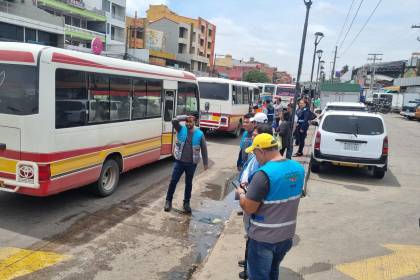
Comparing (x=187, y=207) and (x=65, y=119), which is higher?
(x=65, y=119)

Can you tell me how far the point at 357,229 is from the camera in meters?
6.21

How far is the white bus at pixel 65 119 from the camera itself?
580 centimetres

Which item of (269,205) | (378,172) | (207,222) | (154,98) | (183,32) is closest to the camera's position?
(269,205)

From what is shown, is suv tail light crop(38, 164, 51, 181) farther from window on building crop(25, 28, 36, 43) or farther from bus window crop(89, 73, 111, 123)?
window on building crop(25, 28, 36, 43)

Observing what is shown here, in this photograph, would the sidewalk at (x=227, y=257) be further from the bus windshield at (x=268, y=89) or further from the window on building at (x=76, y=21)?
the window on building at (x=76, y=21)

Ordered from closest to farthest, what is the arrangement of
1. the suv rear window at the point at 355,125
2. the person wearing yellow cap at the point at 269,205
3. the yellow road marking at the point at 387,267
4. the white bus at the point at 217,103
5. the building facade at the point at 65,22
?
the person wearing yellow cap at the point at 269,205 < the yellow road marking at the point at 387,267 < the suv rear window at the point at 355,125 < the white bus at the point at 217,103 < the building facade at the point at 65,22

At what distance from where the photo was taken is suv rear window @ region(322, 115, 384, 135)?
9.94 metres

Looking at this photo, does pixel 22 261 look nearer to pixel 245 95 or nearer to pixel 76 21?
pixel 245 95

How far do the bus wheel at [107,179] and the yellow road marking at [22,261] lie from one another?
2.41 metres

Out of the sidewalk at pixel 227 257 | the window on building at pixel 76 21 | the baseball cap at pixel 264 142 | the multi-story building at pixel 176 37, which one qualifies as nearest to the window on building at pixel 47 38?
the window on building at pixel 76 21

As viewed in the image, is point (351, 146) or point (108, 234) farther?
point (351, 146)

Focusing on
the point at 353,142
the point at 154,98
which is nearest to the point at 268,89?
the point at 353,142

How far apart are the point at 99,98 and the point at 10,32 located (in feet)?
89.0

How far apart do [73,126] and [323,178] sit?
6.42 metres
